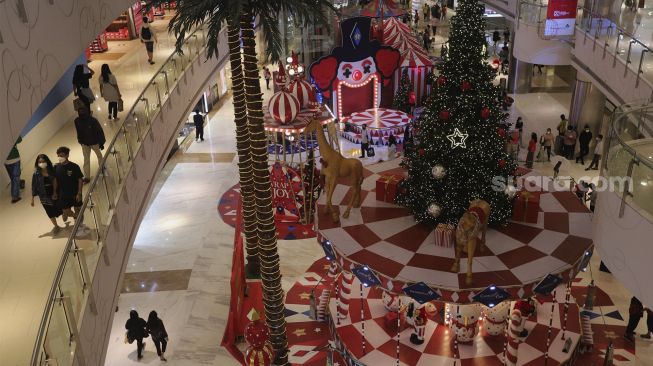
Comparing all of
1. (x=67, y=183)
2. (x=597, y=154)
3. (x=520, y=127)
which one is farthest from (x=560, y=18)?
(x=67, y=183)

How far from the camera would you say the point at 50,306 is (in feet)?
18.0

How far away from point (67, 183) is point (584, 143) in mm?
14467

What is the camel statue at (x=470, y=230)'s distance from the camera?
347 inches

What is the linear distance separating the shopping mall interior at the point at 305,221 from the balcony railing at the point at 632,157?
0.09 ft

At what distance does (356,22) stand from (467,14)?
11647 mm

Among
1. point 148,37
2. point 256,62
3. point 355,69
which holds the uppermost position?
point 256,62

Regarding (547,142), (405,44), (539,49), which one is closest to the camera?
(539,49)

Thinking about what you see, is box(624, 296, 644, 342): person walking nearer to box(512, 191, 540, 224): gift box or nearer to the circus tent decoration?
box(512, 191, 540, 224): gift box

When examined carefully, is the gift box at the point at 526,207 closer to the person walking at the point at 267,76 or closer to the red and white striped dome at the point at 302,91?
the red and white striped dome at the point at 302,91

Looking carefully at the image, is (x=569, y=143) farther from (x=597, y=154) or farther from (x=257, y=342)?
(x=257, y=342)

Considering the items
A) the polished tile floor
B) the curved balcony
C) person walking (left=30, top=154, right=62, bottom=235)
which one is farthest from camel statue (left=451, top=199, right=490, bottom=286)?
person walking (left=30, top=154, right=62, bottom=235)

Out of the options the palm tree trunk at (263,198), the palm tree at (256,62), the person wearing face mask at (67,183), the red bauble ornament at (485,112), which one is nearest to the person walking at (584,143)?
the red bauble ornament at (485,112)

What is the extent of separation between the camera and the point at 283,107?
52.8 feet

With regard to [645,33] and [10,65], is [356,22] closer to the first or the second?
[645,33]
